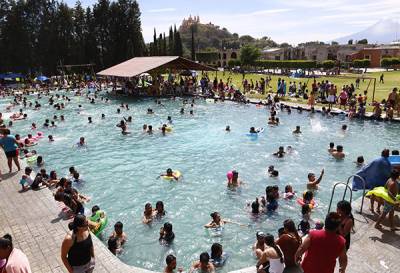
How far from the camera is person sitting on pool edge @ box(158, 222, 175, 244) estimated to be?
30.7 ft

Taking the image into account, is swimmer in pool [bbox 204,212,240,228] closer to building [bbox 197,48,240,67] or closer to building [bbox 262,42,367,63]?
building [bbox 262,42,367,63]

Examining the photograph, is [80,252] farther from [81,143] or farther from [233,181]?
[81,143]

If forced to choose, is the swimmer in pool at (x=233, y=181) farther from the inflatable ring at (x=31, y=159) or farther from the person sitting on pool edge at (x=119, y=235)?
the inflatable ring at (x=31, y=159)

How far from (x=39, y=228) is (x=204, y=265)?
14.6ft

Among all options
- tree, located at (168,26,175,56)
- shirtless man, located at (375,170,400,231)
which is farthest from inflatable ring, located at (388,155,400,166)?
tree, located at (168,26,175,56)

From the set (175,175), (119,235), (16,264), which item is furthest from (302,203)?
(16,264)

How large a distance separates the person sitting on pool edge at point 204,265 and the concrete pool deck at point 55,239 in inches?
33.4

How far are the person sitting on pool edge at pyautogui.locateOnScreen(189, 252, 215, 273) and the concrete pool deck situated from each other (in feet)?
2.78

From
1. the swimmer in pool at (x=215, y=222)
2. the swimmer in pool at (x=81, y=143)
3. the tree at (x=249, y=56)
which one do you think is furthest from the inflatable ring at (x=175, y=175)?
the tree at (x=249, y=56)

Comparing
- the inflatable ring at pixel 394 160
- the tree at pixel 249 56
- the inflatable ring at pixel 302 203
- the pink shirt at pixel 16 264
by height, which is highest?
the tree at pixel 249 56

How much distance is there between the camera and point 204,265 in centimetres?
776

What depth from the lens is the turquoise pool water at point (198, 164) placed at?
985 centimetres

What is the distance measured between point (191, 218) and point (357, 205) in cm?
494

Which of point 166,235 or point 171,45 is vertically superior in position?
point 171,45
